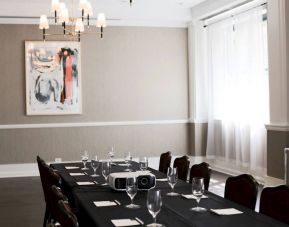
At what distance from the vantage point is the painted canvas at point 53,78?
1027 centimetres

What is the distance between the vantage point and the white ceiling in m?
9.77

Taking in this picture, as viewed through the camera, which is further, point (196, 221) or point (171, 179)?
point (171, 179)

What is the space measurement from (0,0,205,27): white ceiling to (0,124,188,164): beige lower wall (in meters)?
2.29

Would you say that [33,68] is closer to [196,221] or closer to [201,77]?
[201,77]

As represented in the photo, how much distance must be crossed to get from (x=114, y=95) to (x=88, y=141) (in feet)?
3.76

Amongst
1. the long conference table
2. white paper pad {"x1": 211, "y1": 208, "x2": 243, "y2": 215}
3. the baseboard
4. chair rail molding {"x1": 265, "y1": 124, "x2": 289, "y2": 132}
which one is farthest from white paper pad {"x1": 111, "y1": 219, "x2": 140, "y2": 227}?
the baseboard

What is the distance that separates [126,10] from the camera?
34.1 feet

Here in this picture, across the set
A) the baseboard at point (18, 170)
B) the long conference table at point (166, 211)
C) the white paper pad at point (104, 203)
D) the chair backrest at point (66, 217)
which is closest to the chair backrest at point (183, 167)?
the long conference table at point (166, 211)

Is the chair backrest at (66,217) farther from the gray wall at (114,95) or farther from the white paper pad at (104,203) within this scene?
the gray wall at (114,95)

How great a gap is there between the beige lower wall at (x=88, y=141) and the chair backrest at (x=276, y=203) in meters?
7.41

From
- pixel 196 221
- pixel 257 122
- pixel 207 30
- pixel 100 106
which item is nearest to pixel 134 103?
pixel 100 106

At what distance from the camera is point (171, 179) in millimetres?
3723

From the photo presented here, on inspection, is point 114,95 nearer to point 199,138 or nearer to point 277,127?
point 199,138

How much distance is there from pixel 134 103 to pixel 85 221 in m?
7.44
